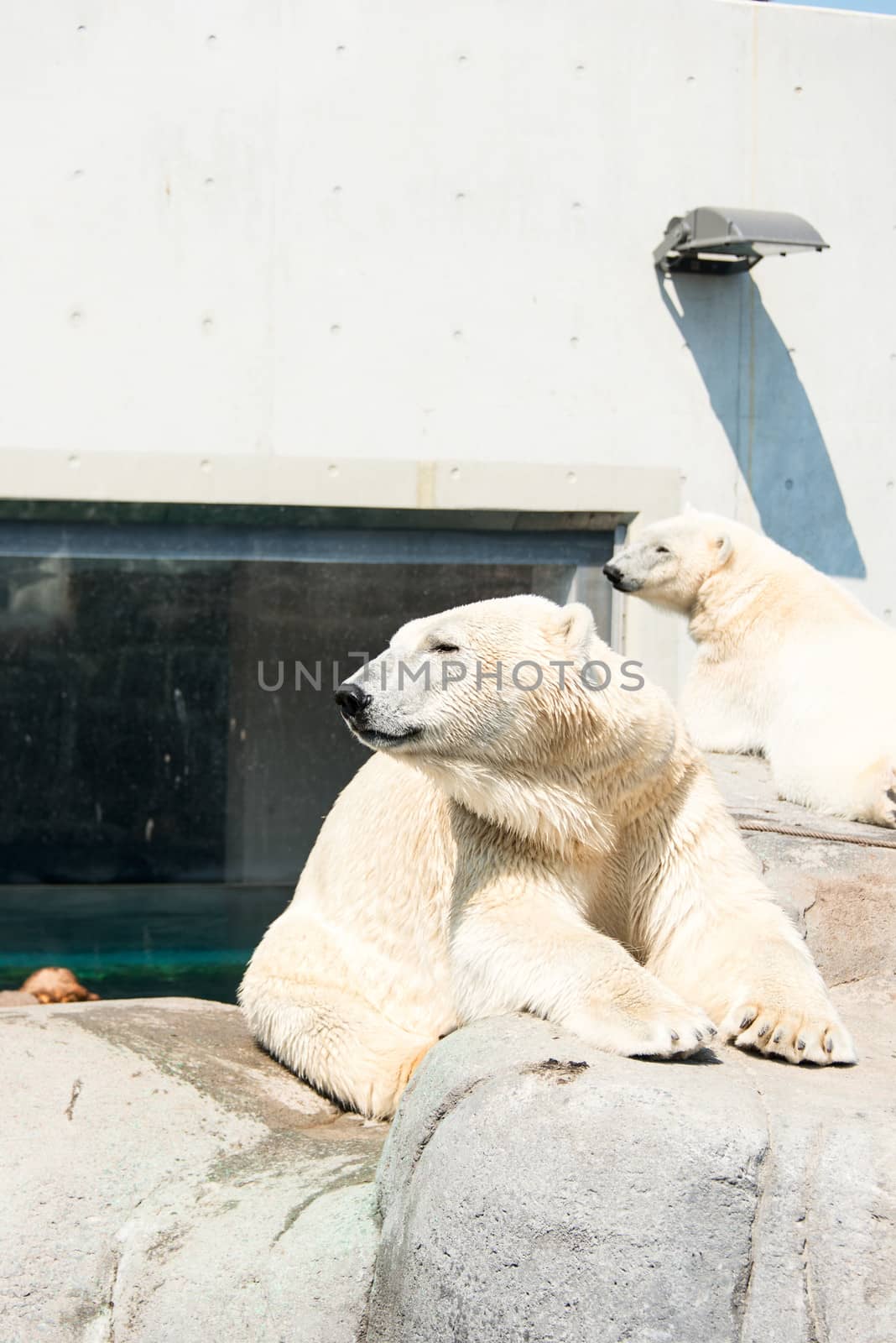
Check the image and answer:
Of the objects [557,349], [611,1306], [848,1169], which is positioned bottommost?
[611,1306]

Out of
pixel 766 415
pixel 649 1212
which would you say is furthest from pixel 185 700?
pixel 649 1212

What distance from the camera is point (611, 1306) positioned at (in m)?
1.89

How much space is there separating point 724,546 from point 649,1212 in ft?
12.5

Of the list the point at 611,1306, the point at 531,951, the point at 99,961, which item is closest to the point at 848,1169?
the point at 611,1306

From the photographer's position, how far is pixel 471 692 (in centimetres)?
254

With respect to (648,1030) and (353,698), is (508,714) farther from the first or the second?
(648,1030)

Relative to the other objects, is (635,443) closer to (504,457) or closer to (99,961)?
(504,457)

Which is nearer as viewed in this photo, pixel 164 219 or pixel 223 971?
pixel 164 219

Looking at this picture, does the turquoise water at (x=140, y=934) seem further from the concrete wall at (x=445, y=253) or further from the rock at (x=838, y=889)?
the rock at (x=838, y=889)

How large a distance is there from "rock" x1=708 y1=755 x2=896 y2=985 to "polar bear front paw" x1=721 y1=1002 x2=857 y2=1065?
1499mm

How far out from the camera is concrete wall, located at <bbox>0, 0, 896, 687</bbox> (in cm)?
630

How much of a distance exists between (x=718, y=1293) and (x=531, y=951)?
702mm

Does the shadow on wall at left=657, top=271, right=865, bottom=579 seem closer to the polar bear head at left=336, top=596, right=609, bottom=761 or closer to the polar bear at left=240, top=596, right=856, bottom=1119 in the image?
the polar bear at left=240, top=596, right=856, bottom=1119

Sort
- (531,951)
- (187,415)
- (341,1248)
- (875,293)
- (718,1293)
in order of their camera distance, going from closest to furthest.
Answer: (718,1293) → (341,1248) → (531,951) → (187,415) → (875,293)
